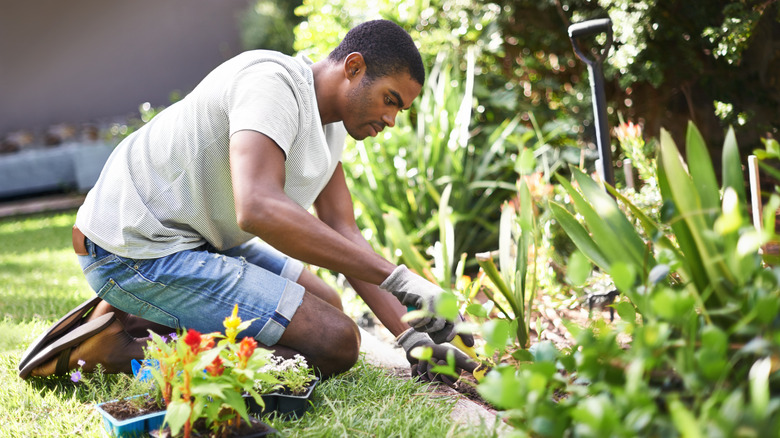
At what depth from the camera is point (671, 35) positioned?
2.96 m

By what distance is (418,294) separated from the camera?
70.3 inches

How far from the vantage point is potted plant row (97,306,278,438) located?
133 centimetres

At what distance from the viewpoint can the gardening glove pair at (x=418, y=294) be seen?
5.86 feet

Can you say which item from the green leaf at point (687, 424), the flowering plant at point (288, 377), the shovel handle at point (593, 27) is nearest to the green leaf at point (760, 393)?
the green leaf at point (687, 424)

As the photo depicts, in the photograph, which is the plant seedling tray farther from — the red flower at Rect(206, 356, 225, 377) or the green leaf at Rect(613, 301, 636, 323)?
the green leaf at Rect(613, 301, 636, 323)

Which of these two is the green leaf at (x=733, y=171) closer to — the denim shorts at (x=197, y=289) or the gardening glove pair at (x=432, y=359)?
the gardening glove pair at (x=432, y=359)

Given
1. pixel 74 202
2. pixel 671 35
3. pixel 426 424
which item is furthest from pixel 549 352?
pixel 74 202

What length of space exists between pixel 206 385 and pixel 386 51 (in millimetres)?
1143

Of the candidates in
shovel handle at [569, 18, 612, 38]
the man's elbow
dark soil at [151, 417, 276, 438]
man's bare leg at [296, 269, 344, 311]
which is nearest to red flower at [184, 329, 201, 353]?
dark soil at [151, 417, 276, 438]

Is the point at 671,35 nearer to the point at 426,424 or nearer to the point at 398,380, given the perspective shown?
the point at 398,380

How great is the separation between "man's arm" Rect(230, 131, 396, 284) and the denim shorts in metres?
0.28

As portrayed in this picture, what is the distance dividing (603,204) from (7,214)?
6675 millimetres

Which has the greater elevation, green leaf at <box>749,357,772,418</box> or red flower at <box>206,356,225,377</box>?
green leaf at <box>749,357,772,418</box>

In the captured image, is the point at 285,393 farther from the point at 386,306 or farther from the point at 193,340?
the point at 386,306
